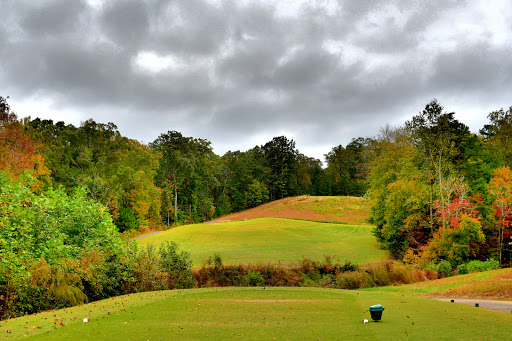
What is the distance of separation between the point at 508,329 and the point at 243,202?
87.0 meters

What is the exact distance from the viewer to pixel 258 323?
1076 cm

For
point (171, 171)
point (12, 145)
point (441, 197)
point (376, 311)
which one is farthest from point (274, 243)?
point (171, 171)

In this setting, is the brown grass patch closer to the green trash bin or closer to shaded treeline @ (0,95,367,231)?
the green trash bin

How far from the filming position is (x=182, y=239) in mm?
45844

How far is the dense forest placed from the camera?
33.9 metres

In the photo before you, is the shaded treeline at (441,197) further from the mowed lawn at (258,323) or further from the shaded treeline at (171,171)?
the shaded treeline at (171,171)

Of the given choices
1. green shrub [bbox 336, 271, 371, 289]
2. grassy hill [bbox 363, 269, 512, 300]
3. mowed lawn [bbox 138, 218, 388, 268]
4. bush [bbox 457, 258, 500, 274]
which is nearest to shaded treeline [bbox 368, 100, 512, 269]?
bush [bbox 457, 258, 500, 274]

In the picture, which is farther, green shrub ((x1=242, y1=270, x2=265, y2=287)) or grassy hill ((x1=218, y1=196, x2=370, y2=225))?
grassy hill ((x1=218, y1=196, x2=370, y2=225))

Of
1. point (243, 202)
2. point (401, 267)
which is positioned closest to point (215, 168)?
point (243, 202)

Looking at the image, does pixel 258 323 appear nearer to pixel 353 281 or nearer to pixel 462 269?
pixel 353 281

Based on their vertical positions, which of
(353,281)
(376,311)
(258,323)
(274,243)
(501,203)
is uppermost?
(501,203)

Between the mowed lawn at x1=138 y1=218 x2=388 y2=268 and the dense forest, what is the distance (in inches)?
159

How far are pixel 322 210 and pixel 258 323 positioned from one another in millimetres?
64529

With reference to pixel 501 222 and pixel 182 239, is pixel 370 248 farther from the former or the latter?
pixel 182 239
